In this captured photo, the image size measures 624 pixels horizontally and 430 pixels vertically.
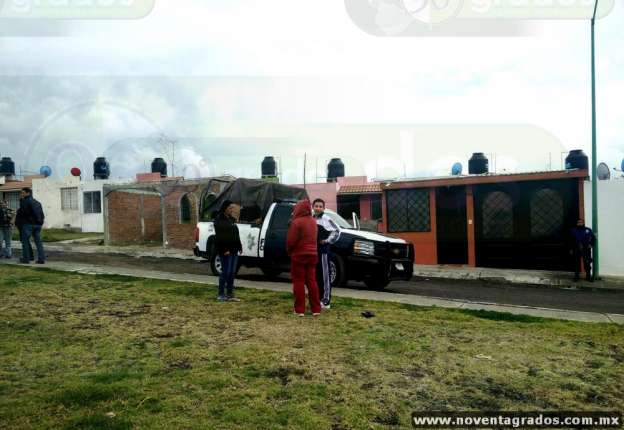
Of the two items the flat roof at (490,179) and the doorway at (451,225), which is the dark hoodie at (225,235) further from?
A: the doorway at (451,225)

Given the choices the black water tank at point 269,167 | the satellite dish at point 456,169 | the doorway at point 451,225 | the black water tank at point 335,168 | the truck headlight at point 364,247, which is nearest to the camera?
the truck headlight at point 364,247

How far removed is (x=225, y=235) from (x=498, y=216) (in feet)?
42.4

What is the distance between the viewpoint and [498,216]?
57.8 feet

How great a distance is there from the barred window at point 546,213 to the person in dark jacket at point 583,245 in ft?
6.16

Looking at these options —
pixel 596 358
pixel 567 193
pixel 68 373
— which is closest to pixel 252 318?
pixel 68 373

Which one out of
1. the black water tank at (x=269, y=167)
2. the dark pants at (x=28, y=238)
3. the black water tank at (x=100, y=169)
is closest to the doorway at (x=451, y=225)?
the dark pants at (x=28, y=238)

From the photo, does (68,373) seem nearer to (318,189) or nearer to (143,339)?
(143,339)

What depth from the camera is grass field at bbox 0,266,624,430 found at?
3.52 metres

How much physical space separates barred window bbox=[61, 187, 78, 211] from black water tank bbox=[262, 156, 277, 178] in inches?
597

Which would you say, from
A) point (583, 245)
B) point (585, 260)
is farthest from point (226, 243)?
point (585, 260)

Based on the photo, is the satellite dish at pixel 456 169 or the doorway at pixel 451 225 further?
the satellite dish at pixel 456 169

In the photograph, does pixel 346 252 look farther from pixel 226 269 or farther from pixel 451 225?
pixel 451 225

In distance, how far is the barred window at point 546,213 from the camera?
1670 cm

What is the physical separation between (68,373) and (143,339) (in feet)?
3.96
